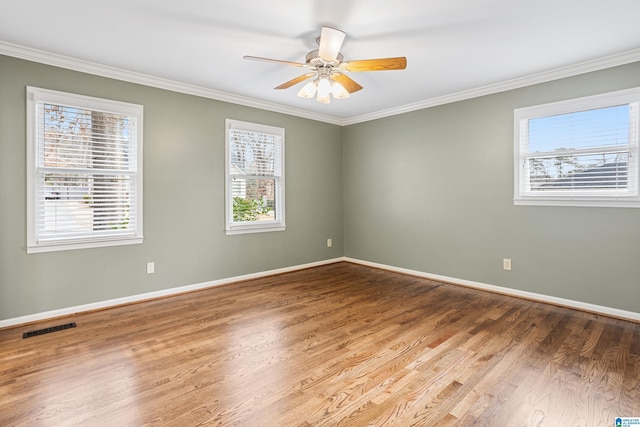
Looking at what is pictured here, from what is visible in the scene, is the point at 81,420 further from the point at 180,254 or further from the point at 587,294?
the point at 587,294

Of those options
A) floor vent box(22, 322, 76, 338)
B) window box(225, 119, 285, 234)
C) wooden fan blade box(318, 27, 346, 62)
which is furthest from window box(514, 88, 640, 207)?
floor vent box(22, 322, 76, 338)

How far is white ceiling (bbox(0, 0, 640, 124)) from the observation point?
243cm

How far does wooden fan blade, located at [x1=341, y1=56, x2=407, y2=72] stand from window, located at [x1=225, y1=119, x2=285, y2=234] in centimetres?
227

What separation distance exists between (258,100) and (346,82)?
1.93m

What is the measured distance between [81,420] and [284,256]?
3.49m

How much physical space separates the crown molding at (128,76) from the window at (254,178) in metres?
0.30

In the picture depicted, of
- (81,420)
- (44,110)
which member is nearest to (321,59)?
(44,110)

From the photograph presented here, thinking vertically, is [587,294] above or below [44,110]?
below

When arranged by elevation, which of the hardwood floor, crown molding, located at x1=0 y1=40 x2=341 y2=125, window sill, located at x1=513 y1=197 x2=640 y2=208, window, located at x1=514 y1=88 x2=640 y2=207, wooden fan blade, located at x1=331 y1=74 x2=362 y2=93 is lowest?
the hardwood floor

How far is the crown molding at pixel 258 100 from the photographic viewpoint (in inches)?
123

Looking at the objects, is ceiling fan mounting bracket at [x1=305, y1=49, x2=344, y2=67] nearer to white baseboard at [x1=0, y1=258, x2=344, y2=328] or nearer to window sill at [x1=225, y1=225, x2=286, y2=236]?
window sill at [x1=225, y1=225, x2=286, y2=236]

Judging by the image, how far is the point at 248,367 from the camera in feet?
7.66

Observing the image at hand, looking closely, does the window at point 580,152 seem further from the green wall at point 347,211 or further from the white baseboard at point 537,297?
the white baseboard at point 537,297

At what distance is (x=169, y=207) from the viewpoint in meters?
4.00
